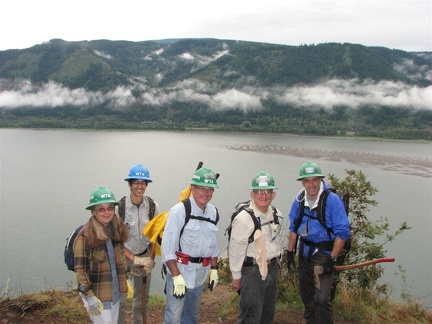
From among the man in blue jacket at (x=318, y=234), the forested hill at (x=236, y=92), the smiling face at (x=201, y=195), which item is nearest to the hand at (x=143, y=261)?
the smiling face at (x=201, y=195)

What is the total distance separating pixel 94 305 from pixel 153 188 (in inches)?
1034

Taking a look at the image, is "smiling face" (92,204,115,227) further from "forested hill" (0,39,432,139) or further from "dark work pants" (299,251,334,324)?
"forested hill" (0,39,432,139)

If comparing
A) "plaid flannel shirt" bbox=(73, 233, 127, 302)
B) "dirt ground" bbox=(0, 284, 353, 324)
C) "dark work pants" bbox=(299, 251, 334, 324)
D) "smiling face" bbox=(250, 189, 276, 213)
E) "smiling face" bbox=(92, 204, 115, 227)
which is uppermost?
"smiling face" bbox=(250, 189, 276, 213)

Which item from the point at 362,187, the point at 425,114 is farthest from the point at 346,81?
the point at 362,187

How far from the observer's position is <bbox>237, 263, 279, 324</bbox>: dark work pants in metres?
3.53

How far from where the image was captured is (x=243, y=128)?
104 meters

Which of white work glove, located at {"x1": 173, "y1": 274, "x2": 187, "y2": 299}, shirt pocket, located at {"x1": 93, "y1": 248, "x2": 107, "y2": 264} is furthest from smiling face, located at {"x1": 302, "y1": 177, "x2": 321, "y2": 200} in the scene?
shirt pocket, located at {"x1": 93, "y1": 248, "x2": 107, "y2": 264}

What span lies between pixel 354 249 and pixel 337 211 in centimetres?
139

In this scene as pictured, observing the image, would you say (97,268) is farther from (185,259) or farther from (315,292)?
(315,292)

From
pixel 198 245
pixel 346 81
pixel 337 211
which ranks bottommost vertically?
pixel 198 245

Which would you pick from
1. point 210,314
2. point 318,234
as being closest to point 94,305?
point 318,234

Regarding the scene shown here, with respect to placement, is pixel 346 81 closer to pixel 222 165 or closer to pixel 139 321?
pixel 222 165

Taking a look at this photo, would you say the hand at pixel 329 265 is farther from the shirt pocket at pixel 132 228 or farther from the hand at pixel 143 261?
the shirt pocket at pixel 132 228

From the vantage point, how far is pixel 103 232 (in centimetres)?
307
